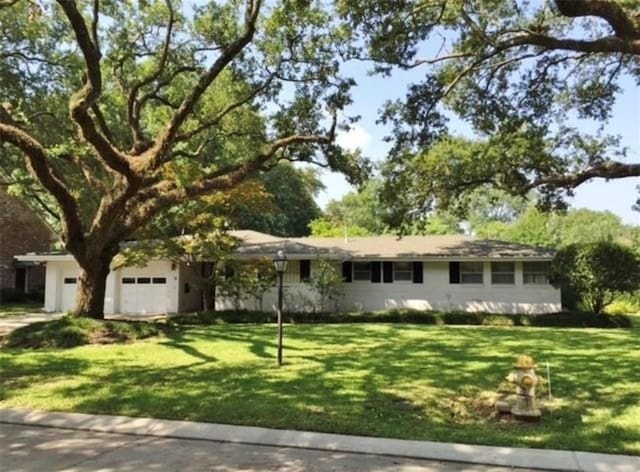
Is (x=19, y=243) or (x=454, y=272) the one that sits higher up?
(x=19, y=243)

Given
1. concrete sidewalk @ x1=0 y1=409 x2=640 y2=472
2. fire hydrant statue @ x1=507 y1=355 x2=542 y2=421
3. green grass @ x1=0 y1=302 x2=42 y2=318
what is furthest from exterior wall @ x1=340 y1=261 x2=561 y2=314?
concrete sidewalk @ x1=0 y1=409 x2=640 y2=472

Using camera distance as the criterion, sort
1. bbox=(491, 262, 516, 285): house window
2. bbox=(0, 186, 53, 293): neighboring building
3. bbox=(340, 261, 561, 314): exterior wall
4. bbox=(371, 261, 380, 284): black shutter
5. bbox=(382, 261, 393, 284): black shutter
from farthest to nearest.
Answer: bbox=(0, 186, 53, 293): neighboring building < bbox=(371, 261, 380, 284): black shutter < bbox=(382, 261, 393, 284): black shutter < bbox=(491, 262, 516, 285): house window < bbox=(340, 261, 561, 314): exterior wall

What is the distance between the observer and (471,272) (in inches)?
882

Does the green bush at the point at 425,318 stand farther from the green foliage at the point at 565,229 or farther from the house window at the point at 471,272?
the green foliage at the point at 565,229

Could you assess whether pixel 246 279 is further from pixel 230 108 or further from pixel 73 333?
pixel 73 333

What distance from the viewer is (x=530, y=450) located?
5.71 m

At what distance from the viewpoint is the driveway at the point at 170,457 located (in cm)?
521

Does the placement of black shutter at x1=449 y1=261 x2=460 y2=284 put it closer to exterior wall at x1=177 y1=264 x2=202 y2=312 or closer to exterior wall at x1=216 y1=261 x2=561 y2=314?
exterior wall at x1=216 y1=261 x2=561 y2=314

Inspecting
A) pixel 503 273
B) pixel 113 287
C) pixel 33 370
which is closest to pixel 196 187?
pixel 33 370

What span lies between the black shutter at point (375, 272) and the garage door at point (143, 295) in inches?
340

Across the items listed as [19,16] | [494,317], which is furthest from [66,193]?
[494,317]

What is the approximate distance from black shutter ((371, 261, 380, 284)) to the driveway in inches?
689

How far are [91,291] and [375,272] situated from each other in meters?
11.7

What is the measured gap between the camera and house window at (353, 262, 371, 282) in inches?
919
